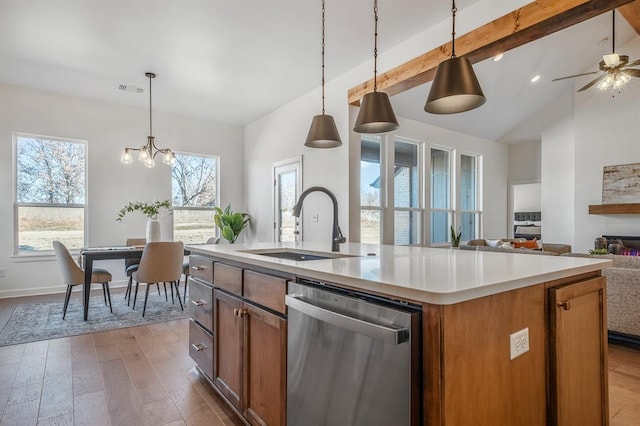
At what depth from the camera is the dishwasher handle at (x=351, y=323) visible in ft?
3.05

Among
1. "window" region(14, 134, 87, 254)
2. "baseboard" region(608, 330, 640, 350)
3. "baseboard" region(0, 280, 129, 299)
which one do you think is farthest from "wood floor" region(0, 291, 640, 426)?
"window" region(14, 134, 87, 254)

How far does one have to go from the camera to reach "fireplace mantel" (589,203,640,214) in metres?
5.50

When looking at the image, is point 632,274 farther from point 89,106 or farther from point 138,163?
point 89,106

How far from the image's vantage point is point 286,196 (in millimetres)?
5828

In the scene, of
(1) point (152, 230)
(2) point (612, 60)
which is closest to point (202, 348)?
(1) point (152, 230)

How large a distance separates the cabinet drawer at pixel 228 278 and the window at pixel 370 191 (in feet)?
11.1

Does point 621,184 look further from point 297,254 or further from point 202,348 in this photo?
point 202,348

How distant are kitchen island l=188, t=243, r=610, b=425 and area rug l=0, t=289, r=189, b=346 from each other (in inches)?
87.9

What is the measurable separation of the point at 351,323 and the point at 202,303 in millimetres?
1483

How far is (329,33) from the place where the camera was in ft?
11.8

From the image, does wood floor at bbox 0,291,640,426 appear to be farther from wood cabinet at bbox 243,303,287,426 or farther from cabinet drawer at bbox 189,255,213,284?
cabinet drawer at bbox 189,255,213,284

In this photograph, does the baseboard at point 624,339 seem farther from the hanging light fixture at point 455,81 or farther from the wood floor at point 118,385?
the hanging light fixture at point 455,81

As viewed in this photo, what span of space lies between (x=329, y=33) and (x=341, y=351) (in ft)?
11.1

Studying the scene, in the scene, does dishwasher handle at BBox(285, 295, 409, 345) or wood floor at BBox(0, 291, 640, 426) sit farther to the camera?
wood floor at BBox(0, 291, 640, 426)
